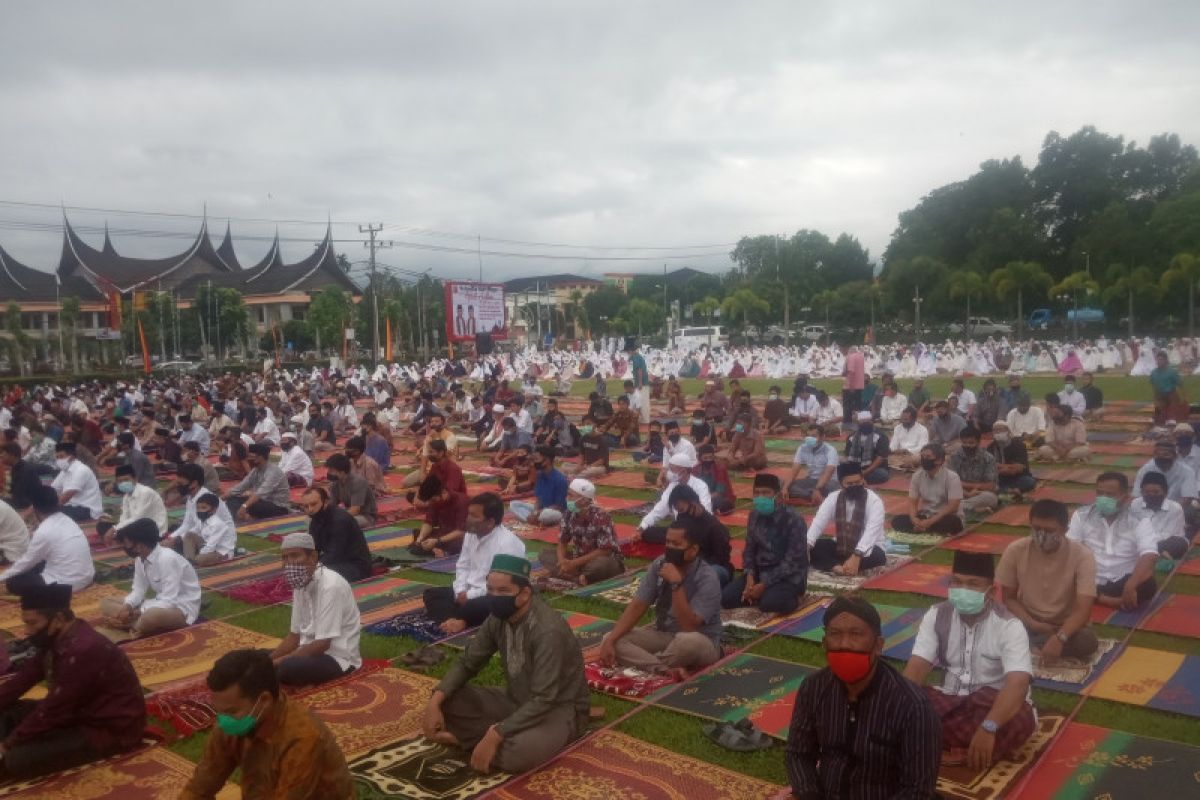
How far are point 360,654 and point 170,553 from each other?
1.82 meters

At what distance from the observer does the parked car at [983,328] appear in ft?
147

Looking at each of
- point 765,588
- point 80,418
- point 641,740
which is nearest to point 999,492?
point 765,588

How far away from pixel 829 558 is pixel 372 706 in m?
4.11

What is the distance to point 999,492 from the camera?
10.7m

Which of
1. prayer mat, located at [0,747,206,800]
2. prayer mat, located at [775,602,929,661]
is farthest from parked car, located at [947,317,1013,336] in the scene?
prayer mat, located at [0,747,206,800]

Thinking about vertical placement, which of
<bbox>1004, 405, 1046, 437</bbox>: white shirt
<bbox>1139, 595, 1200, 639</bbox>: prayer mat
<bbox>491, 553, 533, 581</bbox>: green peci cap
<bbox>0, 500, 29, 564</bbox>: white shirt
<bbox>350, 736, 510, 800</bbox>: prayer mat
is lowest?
<bbox>350, 736, 510, 800</bbox>: prayer mat

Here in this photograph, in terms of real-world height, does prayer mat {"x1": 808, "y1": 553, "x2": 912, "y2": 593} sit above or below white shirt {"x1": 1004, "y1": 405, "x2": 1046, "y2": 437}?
below

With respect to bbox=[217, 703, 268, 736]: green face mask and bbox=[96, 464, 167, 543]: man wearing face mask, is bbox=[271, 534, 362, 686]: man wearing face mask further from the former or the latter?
bbox=[96, 464, 167, 543]: man wearing face mask

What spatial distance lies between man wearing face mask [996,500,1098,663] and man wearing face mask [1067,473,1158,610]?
1121mm

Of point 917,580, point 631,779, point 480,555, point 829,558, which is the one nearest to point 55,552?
point 480,555

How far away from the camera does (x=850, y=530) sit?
25.5 ft

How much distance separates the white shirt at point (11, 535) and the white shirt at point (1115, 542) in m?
9.24

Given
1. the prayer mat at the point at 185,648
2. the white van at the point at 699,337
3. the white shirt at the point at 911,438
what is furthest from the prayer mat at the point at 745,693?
the white van at the point at 699,337

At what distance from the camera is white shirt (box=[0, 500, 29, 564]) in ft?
28.9
